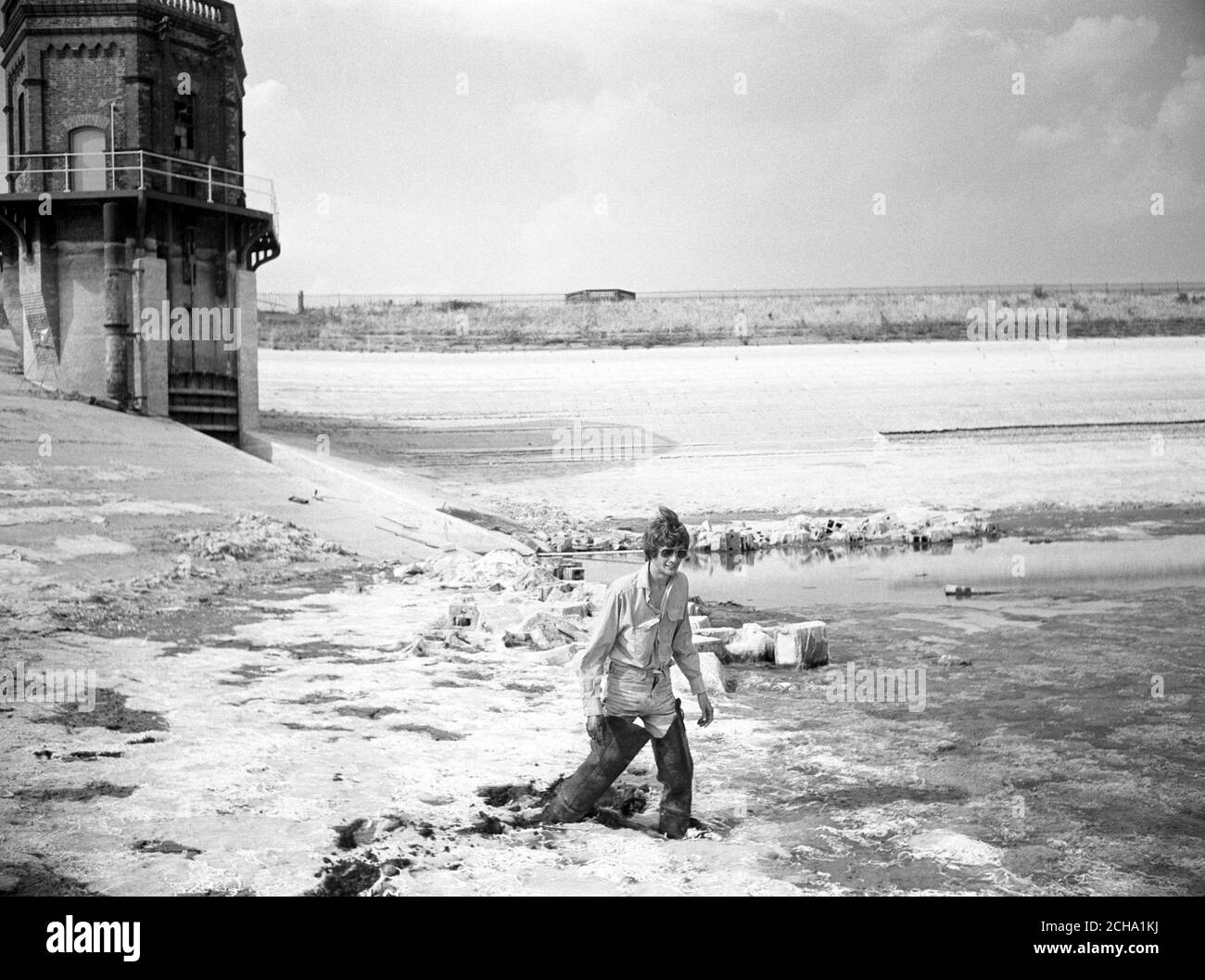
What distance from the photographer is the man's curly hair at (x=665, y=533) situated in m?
5.38

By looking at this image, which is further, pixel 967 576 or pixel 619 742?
pixel 967 576

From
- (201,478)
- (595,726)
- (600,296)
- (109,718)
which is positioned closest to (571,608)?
(109,718)

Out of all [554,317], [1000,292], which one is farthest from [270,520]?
[1000,292]

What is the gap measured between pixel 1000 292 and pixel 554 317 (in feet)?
49.5

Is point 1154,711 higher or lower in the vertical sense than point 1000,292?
lower

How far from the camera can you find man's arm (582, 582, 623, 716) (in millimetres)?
5574

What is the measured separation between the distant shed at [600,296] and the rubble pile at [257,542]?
25.6 metres

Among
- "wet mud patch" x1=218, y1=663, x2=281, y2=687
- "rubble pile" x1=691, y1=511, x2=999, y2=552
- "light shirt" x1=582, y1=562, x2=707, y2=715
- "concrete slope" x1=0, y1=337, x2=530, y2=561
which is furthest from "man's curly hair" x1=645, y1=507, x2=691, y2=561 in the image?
"rubble pile" x1=691, y1=511, x2=999, y2=552

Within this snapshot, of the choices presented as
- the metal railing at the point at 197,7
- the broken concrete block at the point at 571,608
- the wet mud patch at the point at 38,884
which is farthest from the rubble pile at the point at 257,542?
the metal railing at the point at 197,7

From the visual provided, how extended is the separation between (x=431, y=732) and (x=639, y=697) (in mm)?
2543

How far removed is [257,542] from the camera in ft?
48.9

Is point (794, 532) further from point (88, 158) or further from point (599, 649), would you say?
point (599, 649)
